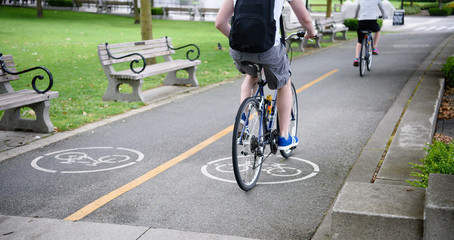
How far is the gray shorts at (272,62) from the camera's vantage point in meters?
4.62

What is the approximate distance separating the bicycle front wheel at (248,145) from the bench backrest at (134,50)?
16.6 feet

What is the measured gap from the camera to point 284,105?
5.18 metres

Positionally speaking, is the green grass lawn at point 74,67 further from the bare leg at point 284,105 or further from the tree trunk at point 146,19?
the bare leg at point 284,105

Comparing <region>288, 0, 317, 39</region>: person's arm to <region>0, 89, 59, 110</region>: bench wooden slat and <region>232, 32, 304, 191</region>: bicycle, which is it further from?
<region>0, 89, 59, 110</region>: bench wooden slat

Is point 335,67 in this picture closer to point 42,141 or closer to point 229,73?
point 229,73

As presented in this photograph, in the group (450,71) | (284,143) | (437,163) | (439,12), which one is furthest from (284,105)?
(439,12)

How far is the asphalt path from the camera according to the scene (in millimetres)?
4312

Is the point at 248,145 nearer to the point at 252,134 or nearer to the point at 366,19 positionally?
the point at 252,134

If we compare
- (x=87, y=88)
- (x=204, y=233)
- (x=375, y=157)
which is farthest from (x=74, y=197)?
(x=87, y=88)

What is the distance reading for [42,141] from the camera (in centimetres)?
684

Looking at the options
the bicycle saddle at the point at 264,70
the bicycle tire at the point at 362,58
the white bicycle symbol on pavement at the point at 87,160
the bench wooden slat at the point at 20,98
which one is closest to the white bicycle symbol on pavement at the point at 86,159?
the white bicycle symbol on pavement at the point at 87,160

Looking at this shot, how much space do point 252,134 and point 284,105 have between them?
0.56m

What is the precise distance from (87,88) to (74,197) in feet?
21.7

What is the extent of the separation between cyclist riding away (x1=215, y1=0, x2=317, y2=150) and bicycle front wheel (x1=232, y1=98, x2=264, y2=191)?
0.12 metres
